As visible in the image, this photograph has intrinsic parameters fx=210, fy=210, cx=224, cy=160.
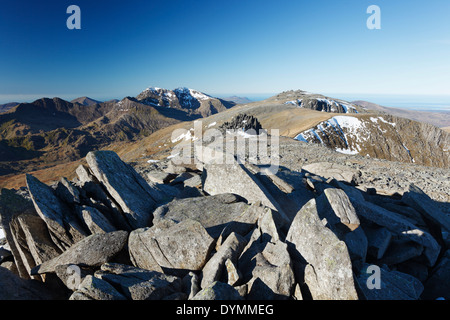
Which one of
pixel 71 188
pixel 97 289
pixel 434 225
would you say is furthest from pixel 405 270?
pixel 71 188

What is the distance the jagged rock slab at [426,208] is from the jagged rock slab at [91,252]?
17.4 meters

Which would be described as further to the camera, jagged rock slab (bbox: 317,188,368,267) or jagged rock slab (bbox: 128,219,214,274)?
jagged rock slab (bbox: 317,188,368,267)

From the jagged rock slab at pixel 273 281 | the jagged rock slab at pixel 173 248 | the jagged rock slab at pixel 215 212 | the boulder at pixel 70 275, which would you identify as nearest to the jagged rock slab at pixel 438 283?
the jagged rock slab at pixel 273 281

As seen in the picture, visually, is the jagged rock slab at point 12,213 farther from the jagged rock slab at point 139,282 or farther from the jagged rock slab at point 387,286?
the jagged rock slab at point 387,286

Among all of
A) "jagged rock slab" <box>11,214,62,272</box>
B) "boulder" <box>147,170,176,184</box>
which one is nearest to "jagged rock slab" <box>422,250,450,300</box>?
"jagged rock slab" <box>11,214,62,272</box>

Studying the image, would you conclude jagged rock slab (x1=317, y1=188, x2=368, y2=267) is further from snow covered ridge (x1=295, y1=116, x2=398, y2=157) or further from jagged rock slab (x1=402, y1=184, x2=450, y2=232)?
snow covered ridge (x1=295, y1=116, x2=398, y2=157)

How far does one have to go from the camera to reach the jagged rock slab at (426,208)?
1271 cm

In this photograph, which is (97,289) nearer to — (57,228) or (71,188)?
(57,228)

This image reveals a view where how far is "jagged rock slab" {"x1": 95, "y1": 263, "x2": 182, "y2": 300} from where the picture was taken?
20.5 feet

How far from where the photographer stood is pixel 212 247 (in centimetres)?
833

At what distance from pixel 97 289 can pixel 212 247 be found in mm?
3933

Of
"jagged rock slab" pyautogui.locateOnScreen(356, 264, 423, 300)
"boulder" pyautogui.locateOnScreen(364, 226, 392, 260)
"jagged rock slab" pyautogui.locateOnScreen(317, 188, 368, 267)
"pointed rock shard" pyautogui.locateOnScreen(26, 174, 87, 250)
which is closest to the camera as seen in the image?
"jagged rock slab" pyautogui.locateOnScreen(356, 264, 423, 300)

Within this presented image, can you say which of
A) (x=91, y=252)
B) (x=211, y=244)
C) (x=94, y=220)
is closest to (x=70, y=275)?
(x=91, y=252)

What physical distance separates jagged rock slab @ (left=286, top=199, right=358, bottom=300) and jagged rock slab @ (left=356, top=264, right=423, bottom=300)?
88cm
